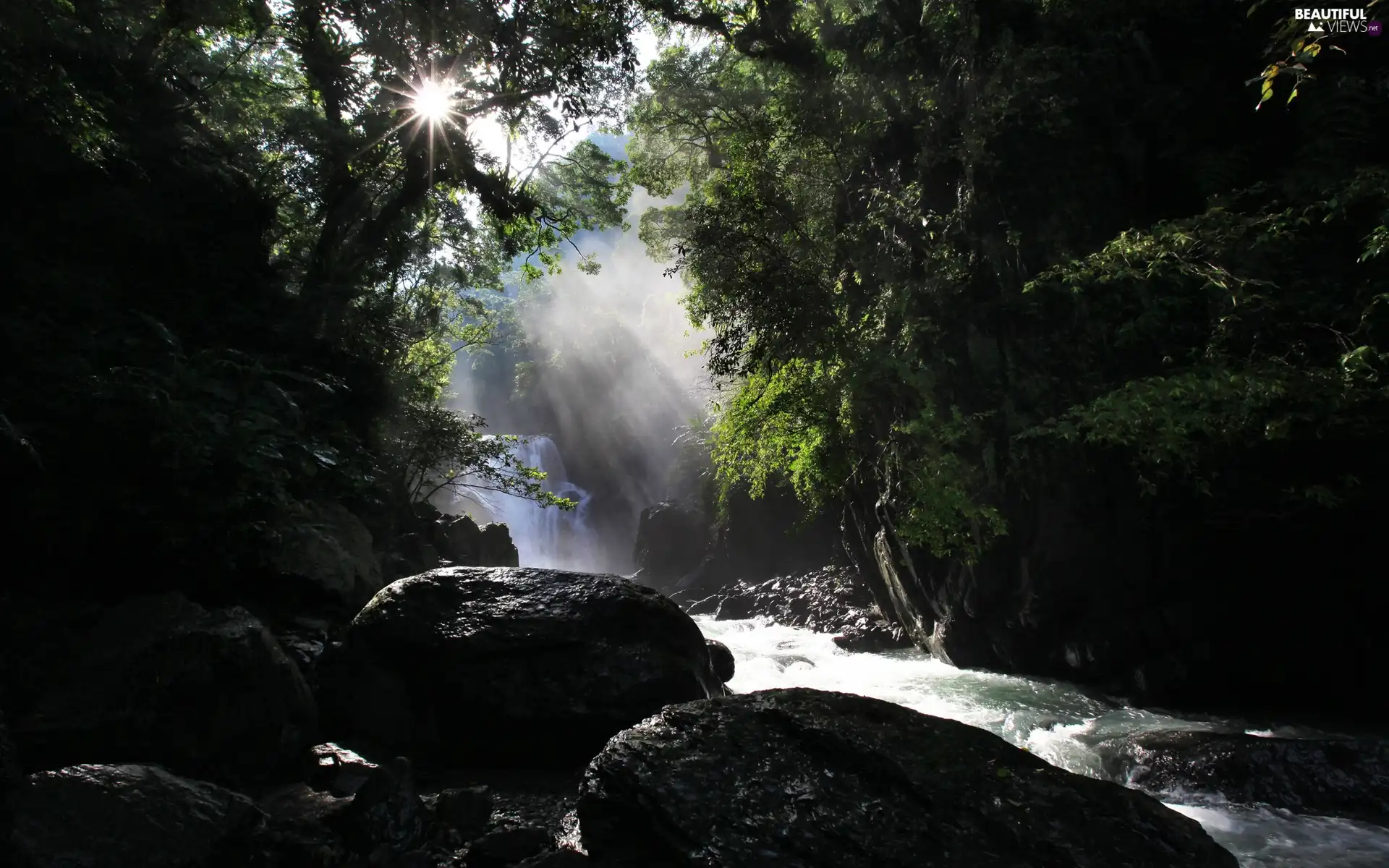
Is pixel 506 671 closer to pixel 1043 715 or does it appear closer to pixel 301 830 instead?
pixel 301 830

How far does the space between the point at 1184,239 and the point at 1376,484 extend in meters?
2.80

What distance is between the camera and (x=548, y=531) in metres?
33.7

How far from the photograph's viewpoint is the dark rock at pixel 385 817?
354cm

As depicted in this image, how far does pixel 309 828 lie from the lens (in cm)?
353

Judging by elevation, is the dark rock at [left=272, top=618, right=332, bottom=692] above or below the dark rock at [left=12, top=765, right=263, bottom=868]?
above

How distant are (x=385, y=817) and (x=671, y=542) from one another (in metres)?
24.2

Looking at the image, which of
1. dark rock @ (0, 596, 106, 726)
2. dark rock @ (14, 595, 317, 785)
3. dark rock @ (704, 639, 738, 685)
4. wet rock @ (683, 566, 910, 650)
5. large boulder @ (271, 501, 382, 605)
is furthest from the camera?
wet rock @ (683, 566, 910, 650)

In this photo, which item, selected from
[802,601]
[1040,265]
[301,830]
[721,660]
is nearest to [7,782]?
[301,830]

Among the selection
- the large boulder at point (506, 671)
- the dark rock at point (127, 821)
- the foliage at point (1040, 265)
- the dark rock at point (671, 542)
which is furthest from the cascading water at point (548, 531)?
the dark rock at point (127, 821)

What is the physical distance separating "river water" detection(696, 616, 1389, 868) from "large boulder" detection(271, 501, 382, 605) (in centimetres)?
495

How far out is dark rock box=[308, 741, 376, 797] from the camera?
400cm

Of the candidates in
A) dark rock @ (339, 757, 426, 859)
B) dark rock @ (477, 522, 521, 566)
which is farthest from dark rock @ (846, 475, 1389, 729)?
dark rock @ (477, 522, 521, 566)

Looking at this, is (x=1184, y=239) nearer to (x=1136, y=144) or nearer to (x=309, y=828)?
(x=1136, y=144)

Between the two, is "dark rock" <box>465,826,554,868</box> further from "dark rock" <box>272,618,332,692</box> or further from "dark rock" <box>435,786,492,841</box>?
"dark rock" <box>272,618,332,692</box>
